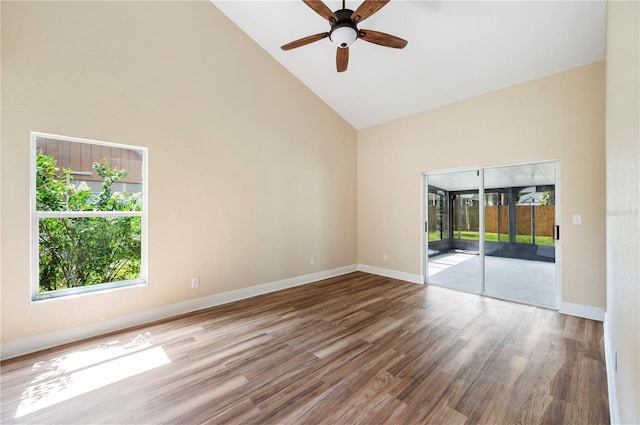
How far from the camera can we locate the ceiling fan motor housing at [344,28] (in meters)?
2.53

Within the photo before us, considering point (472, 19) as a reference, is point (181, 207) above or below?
below

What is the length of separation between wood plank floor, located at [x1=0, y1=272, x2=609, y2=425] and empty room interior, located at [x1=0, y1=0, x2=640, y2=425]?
0.07 feet

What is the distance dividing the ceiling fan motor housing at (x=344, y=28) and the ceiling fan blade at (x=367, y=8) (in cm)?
6

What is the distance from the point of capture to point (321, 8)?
8.05ft

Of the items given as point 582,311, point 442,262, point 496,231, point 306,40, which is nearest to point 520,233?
point 496,231

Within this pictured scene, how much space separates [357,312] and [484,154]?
10.2 feet

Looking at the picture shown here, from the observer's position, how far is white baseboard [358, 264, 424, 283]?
15.9 ft

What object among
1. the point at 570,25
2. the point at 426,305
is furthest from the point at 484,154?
the point at 426,305

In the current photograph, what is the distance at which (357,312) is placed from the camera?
350 centimetres

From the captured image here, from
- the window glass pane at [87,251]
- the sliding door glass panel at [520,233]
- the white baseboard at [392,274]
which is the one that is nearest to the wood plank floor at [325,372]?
the sliding door glass panel at [520,233]

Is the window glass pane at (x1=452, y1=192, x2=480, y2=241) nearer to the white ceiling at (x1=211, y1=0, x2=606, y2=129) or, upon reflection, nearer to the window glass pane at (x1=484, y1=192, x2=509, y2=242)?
the window glass pane at (x1=484, y1=192, x2=509, y2=242)

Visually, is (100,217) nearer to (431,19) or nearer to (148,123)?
(148,123)

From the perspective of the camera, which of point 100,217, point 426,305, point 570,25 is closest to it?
point 570,25

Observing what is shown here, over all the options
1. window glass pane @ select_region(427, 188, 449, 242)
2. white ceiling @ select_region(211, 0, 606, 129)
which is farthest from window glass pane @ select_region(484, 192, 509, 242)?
white ceiling @ select_region(211, 0, 606, 129)
